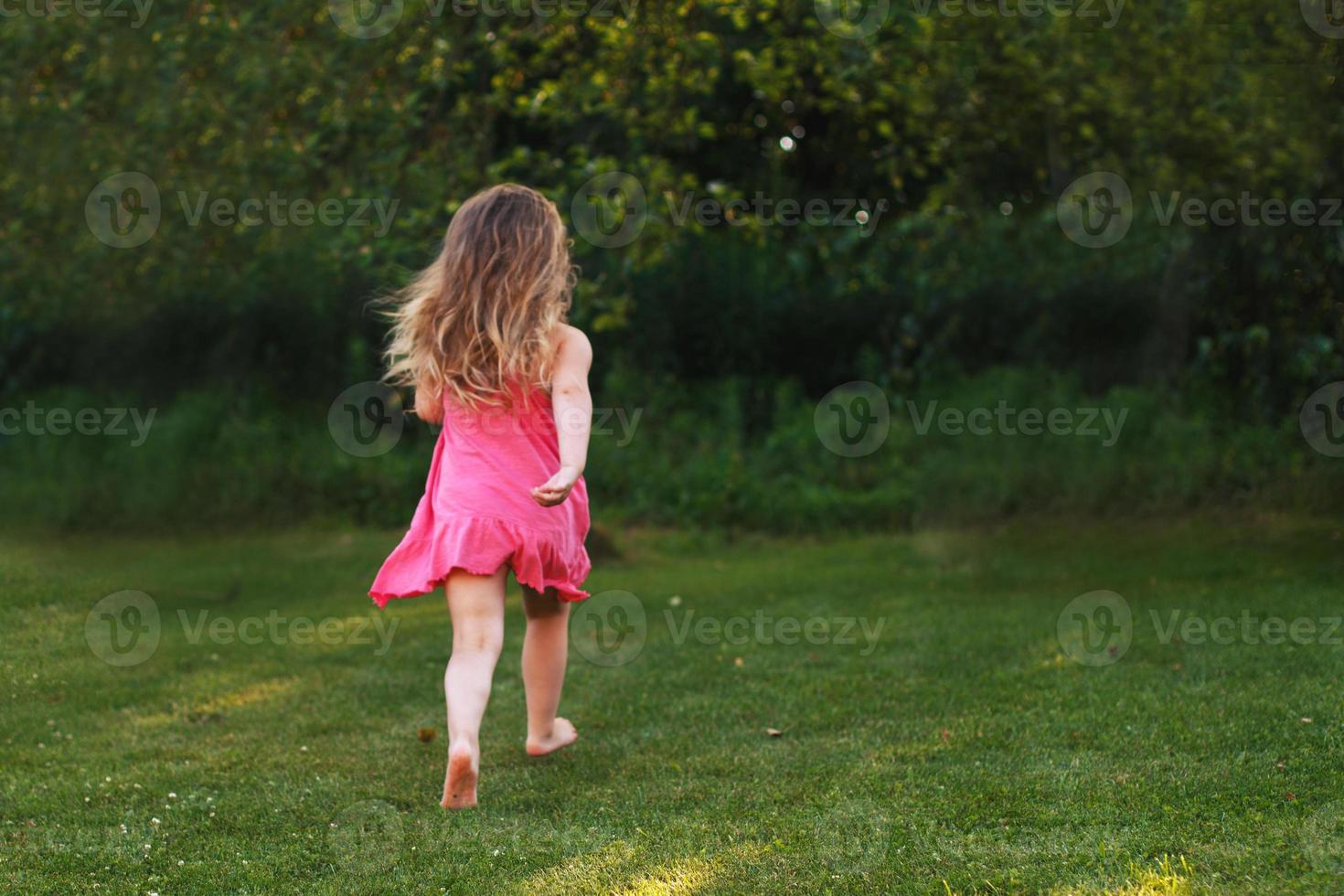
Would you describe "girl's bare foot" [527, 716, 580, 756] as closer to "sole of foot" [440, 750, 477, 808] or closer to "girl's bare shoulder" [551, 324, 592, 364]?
"sole of foot" [440, 750, 477, 808]

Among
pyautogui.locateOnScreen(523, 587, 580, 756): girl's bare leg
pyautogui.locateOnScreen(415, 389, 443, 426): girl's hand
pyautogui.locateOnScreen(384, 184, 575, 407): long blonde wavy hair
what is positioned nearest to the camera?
pyautogui.locateOnScreen(384, 184, 575, 407): long blonde wavy hair

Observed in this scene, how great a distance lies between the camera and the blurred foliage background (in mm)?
8102

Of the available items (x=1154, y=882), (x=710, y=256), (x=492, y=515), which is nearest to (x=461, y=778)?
(x=492, y=515)

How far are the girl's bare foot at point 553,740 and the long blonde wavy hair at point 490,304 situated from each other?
1.14 metres

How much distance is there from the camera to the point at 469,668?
3.73m

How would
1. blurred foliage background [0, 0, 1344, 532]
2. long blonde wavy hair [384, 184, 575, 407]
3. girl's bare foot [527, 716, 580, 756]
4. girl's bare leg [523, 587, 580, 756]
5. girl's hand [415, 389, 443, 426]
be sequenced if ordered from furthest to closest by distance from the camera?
1. blurred foliage background [0, 0, 1344, 532]
2. girl's bare foot [527, 716, 580, 756]
3. girl's bare leg [523, 587, 580, 756]
4. girl's hand [415, 389, 443, 426]
5. long blonde wavy hair [384, 184, 575, 407]

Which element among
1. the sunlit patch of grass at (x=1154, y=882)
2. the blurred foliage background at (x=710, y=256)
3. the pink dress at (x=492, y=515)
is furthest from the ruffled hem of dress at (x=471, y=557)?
the blurred foliage background at (x=710, y=256)

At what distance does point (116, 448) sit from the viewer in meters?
8.93

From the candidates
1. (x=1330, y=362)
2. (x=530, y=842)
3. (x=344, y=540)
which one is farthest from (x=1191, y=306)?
(x=530, y=842)

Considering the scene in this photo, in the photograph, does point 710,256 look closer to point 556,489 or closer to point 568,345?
point 568,345

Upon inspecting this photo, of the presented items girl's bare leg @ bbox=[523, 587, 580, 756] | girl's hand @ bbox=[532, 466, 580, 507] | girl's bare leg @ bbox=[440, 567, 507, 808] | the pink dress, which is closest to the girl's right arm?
girl's hand @ bbox=[532, 466, 580, 507]

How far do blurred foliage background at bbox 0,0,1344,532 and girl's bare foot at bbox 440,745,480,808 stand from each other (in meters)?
4.20

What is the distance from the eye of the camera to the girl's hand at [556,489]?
3.59 metres

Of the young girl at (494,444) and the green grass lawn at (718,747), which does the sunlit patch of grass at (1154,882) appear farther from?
the young girl at (494,444)
